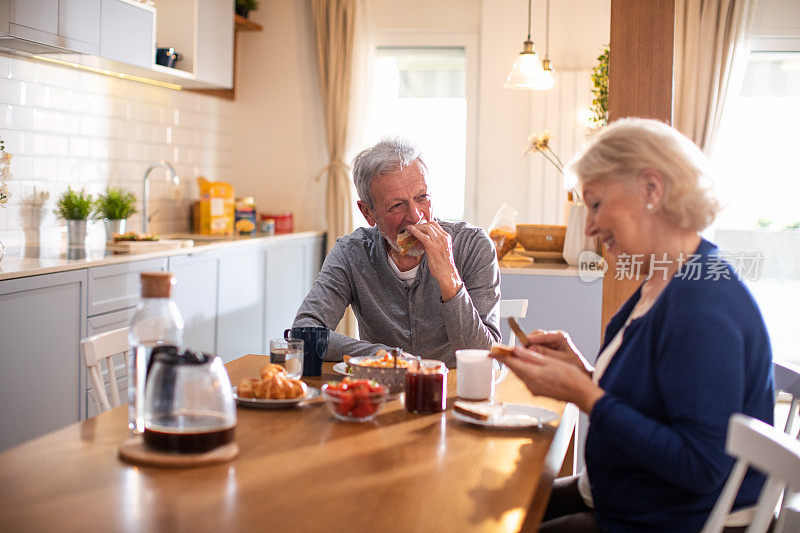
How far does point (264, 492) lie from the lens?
3.87ft

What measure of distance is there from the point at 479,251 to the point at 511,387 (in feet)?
1.93

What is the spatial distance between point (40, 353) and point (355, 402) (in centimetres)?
191


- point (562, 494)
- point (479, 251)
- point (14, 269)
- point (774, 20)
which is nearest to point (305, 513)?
point (562, 494)

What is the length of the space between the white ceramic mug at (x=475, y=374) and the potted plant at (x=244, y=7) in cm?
436

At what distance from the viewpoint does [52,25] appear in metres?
3.36

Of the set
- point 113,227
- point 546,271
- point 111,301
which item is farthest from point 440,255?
point 113,227

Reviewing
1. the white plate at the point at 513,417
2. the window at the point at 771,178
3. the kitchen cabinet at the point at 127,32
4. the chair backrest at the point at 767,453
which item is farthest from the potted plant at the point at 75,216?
the window at the point at 771,178

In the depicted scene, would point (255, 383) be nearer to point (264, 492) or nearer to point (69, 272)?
point (264, 492)

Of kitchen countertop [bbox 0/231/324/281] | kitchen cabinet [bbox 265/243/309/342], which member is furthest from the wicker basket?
kitchen cabinet [bbox 265/243/309/342]

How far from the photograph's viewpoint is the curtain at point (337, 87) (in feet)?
18.2

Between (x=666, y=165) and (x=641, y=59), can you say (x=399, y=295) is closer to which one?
(x=666, y=165)

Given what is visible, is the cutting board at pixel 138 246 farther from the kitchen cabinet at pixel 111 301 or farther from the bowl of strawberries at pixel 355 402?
the bowl of strawberries at pixel 355 402

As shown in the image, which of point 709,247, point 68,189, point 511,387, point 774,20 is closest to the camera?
point 709,247

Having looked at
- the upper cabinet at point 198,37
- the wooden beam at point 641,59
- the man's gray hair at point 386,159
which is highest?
the upper cabinet at point 198,37
